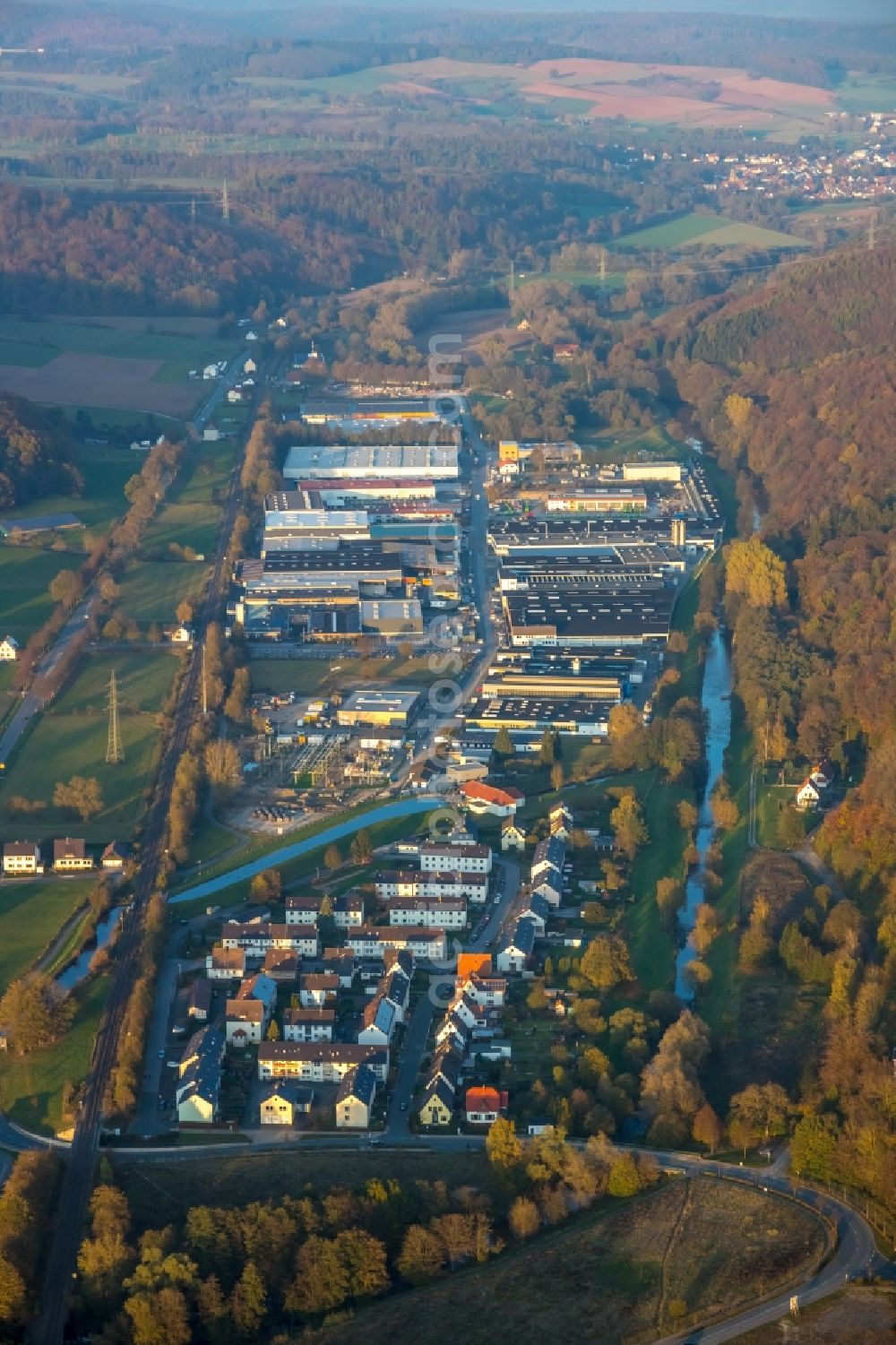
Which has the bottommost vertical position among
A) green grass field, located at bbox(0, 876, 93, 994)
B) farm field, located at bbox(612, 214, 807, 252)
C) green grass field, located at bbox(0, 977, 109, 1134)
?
green grass field, located at bbox(0, 977, 109, 1134)

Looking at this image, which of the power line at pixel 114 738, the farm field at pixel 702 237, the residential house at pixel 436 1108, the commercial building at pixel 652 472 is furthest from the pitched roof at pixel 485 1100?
the farm field at pixel 702 237

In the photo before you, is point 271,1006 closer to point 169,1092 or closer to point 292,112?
point 169,1092

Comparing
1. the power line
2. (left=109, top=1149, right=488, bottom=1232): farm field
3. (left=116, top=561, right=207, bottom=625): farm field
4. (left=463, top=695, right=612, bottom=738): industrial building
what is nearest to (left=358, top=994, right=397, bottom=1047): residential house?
(left=109, top=1149, right=488, bottom=1232): farm field

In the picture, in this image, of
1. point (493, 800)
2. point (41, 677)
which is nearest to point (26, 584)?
point (41, 677)

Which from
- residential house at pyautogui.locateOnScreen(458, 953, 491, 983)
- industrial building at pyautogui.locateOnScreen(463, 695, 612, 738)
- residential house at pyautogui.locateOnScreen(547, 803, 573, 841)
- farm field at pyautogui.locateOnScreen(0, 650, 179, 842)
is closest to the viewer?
residential house at pyautogui.locateOnScreen(458, 953, 491, 983)

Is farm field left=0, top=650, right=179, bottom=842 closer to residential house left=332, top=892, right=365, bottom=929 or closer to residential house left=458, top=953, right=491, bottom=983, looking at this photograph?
residential house left=332, top=892, right=365, bottom=929

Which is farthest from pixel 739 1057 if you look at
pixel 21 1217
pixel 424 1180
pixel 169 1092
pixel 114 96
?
pixel 114 96
